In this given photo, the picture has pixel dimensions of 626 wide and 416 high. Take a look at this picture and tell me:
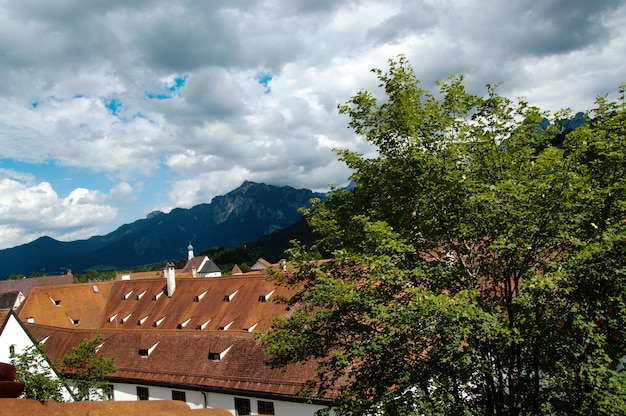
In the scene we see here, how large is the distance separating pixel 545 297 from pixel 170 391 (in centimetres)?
2377

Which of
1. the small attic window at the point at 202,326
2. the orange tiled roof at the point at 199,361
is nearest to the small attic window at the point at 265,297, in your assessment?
the small attic window at the point at 202,326

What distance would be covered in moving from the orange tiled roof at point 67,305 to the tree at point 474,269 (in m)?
44.3

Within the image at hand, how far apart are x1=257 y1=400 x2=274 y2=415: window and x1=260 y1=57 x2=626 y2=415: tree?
11557 mm

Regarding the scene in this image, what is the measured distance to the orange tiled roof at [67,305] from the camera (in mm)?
A: 48594

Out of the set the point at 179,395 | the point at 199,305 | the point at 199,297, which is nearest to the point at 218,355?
the point at 179,395

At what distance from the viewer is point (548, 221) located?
1064cm

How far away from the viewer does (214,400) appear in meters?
25.5

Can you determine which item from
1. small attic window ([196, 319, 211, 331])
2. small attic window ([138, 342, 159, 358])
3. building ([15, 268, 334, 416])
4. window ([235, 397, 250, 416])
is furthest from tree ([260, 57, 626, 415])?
small attic window ([196, 319, 211, 331])

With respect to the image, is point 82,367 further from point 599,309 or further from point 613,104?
point 613,104

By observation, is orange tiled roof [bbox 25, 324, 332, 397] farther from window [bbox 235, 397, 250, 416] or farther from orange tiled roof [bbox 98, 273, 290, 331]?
orange tiled roof [bbox 98, 273, 290, 331]

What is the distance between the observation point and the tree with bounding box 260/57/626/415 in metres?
10.2

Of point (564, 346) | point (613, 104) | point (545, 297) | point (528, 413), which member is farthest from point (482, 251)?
point (613, 104)

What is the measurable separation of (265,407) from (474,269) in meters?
15.6

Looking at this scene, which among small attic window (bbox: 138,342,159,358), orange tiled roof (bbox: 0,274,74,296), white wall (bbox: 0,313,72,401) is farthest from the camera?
orange tiled roof (bbox: 0,274,74,296)
